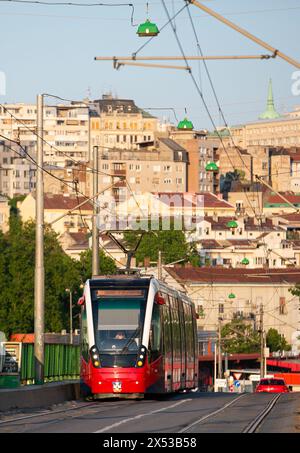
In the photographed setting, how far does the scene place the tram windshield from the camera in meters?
44.0

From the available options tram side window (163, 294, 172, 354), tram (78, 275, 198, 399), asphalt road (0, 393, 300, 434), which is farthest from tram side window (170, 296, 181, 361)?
asphalt road (0, 393, 300, 434)

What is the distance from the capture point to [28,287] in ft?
479

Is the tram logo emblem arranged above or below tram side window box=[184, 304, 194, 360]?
below

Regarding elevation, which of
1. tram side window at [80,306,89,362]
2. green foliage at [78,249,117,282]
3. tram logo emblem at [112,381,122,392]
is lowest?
tram logo emblem at [112,381,122,392]

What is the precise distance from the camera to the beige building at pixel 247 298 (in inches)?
7328

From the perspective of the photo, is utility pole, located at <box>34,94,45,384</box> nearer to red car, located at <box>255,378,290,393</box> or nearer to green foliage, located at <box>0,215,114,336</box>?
red car, located at <box>255,378,290,393</box>

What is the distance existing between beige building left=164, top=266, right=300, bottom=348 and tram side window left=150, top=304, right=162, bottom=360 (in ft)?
457

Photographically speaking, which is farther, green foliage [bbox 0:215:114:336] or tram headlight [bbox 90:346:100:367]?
green foliage [bbox 0:215:114:336]

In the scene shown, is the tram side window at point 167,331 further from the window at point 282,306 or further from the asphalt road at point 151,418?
the window at point 282,306

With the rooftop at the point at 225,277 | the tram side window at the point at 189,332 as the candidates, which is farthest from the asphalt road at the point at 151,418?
the rooftop at the point at 225,277

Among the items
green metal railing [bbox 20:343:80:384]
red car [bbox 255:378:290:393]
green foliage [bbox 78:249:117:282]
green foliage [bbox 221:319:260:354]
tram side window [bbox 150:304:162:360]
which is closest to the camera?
tram side window [bbox 150:304:162:360]

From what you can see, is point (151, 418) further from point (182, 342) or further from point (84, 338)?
point (182, 342)

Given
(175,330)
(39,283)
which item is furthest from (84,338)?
(175,330)
